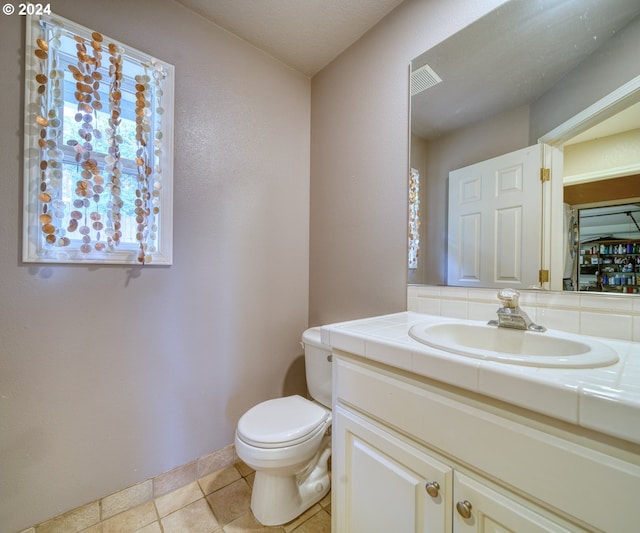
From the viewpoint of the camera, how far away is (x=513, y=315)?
34.8 inches

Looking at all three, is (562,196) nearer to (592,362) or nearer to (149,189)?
(592,362)

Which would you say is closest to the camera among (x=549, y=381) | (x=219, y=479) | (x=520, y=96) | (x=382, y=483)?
(x=549, y=381)

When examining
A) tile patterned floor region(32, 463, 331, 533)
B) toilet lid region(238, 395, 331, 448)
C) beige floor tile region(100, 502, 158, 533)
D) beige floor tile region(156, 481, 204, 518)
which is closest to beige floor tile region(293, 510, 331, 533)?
tile patterned floor region(32, 463, 331, 533)

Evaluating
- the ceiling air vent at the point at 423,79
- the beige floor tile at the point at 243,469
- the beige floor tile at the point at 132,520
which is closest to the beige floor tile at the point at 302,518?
the beige floor tile at the point at 243,469

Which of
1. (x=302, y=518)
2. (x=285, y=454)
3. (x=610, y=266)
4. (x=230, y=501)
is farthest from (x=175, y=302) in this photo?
(x=610, y=266)

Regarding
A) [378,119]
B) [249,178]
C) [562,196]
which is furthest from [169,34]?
[562,196]

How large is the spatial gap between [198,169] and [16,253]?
77cm

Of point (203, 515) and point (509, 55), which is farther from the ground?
point (509, 55)

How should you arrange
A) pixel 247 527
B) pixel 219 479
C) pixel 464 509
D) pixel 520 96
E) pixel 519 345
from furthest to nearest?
pixel 219 479, pixel 247 527, pixel 520 96, pixel 519 345, pixel 464 509

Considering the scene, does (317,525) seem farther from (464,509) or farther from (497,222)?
(497,222)

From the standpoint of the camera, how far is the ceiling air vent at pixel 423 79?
4.01 ft

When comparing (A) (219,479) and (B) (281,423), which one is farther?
(A) (219,479)

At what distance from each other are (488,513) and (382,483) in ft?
0.91

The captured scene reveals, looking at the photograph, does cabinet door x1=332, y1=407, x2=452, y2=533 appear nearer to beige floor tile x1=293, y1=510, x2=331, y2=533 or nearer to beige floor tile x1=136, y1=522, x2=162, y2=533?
beige floor tile x1=293, y1=510, x2=331, y2=533
